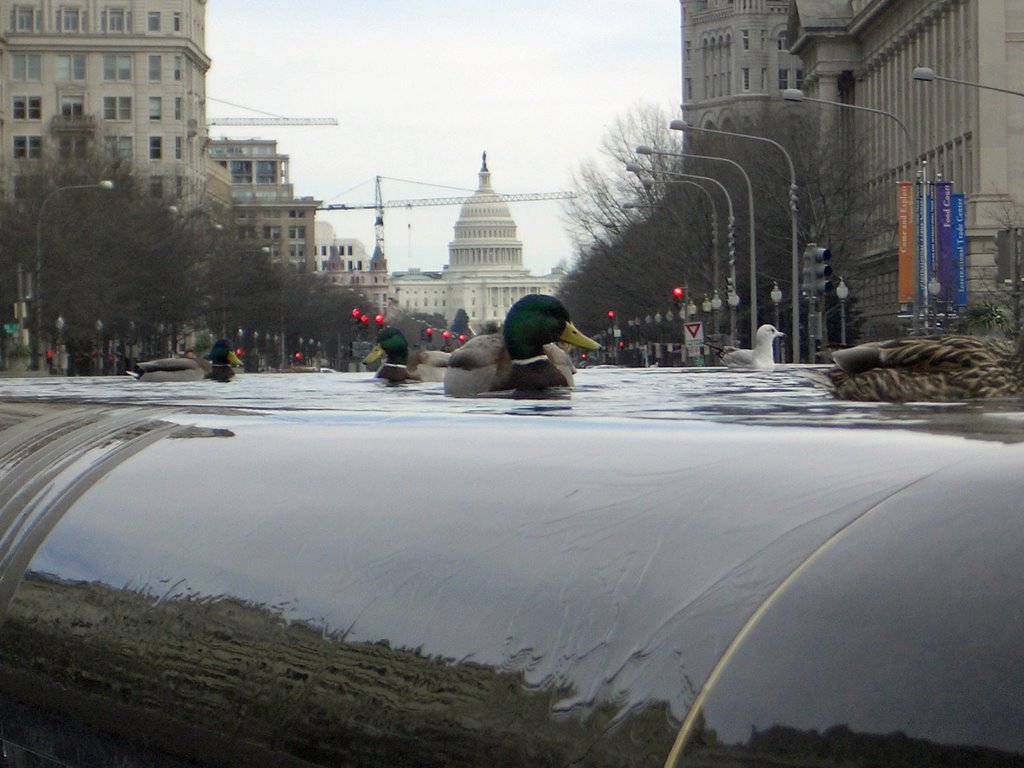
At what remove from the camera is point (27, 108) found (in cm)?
11556

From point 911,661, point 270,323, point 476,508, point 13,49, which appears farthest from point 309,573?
point 13,49

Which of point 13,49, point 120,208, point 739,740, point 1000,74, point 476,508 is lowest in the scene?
point 739,740

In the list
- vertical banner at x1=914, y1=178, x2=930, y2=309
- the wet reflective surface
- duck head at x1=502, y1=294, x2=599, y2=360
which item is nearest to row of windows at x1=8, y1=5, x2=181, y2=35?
vertical banner at x1=914, y1=178, x2=930, y2=309

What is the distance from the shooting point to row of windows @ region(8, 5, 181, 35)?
390 feet

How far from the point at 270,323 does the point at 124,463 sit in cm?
8842

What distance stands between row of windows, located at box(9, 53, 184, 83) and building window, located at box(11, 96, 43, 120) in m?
1.36

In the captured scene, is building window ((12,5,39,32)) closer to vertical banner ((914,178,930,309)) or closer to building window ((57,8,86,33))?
building window ((57,8,86,33))

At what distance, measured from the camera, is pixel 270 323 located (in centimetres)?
8981

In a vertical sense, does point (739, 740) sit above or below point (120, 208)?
below

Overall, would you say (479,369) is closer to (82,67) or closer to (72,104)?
(72,104)

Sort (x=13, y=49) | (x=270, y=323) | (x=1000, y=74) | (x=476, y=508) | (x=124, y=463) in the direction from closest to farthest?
1. (x=476, y=508)
2. (x=124, y=463)
3. (x=1000, y=74)
4. (x=270, y=323)
5. (x=13, y=49)

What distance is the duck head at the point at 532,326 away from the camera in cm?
632

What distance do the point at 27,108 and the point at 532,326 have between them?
378 ft

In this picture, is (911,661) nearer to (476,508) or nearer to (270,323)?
(476,508)
